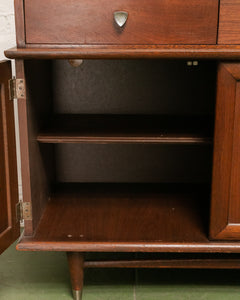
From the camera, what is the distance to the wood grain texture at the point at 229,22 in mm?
1020

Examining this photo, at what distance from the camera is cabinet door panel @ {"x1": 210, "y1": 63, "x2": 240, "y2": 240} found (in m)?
1.05

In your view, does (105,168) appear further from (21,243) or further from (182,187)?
(21,243)

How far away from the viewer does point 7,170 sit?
118 centimetres

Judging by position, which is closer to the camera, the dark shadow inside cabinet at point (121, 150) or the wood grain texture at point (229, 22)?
the wood grain texture at point (229, 22)

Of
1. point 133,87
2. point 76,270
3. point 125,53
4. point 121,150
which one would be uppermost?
point 125,53

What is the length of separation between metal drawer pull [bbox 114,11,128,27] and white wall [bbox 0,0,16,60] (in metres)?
0.65

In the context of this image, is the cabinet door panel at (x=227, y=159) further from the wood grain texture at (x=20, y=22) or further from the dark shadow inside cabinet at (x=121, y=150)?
the wood grain texture at (x=20, y=22)

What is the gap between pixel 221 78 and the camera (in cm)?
104

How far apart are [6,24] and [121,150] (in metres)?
0.63

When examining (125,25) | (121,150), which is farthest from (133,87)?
(125,25)

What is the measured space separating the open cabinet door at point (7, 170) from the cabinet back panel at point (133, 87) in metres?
0.37

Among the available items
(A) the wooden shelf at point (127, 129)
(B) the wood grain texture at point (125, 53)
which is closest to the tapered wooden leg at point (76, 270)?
(A) the wooden shelf at point (127, 129)

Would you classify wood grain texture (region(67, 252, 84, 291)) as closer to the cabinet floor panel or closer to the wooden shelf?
the cabinet floor panel

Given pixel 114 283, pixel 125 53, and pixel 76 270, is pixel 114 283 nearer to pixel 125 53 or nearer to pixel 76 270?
pixel 76 270
